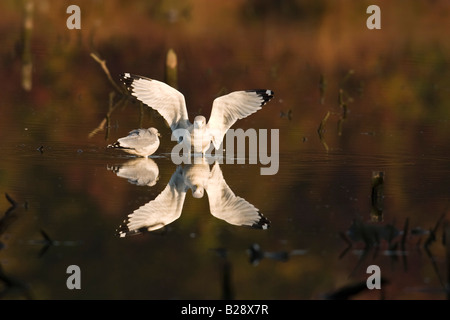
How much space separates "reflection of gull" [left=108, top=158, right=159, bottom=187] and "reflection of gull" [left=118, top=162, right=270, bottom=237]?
21 cm

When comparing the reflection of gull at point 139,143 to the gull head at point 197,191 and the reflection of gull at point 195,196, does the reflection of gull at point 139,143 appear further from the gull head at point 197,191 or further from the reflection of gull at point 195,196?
the gull head at point 197,191

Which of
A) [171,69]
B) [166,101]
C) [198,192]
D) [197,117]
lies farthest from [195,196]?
[171,69]

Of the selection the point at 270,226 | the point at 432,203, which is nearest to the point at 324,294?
the point at 270,226

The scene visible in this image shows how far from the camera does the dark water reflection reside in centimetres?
671

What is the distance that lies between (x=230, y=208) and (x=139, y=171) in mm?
1881

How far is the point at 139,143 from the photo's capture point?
10.9 meters

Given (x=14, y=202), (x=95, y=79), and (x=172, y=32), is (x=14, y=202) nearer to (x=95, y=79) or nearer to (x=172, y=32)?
(x=95, y=79)

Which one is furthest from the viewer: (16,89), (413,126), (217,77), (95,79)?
(217,77)

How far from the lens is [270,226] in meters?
7.98

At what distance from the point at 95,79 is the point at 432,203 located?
32.6 ft

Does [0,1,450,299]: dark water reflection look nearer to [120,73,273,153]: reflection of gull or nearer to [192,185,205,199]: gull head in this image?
[192,185,205,199]: gull head

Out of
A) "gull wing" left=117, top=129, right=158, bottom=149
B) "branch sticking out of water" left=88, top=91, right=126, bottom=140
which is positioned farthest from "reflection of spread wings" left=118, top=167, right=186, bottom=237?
"branch sticking out of water" left=88, top=91, right=126, bottom=140

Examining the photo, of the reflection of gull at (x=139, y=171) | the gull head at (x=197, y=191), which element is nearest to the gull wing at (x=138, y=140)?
the reflection of gull at (x=139, y=171)

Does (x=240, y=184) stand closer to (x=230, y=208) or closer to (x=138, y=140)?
(x=230, y=208)
